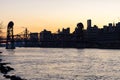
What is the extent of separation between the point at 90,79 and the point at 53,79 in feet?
13.5

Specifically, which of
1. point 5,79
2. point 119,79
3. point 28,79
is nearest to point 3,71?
point 28,79

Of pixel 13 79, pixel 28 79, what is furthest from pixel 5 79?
pixel 28 79

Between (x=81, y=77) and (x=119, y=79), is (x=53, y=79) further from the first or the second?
(x=119, y=79)

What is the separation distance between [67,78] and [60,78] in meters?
0.85

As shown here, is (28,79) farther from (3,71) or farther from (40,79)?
(3,71)

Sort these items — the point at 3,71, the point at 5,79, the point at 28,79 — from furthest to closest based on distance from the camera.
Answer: the point at 3,71 → the point at 28,79 → the point at 5,79

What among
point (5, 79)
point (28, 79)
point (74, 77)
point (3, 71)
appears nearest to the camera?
point (5, 79)

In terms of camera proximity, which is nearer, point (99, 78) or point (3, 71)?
point (99, 78)

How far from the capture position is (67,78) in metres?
46.9

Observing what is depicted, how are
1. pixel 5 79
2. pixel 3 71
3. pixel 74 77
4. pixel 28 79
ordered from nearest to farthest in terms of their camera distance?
pixel 5 79
pixel 28 79
pixel 74 77
pixel 3 71

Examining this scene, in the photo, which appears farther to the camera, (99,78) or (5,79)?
(99,78)

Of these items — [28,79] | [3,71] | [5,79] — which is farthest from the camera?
[3,71]

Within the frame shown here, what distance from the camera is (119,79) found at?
4638cm

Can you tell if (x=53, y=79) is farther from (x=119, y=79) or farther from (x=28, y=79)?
(x=119, y=79)
